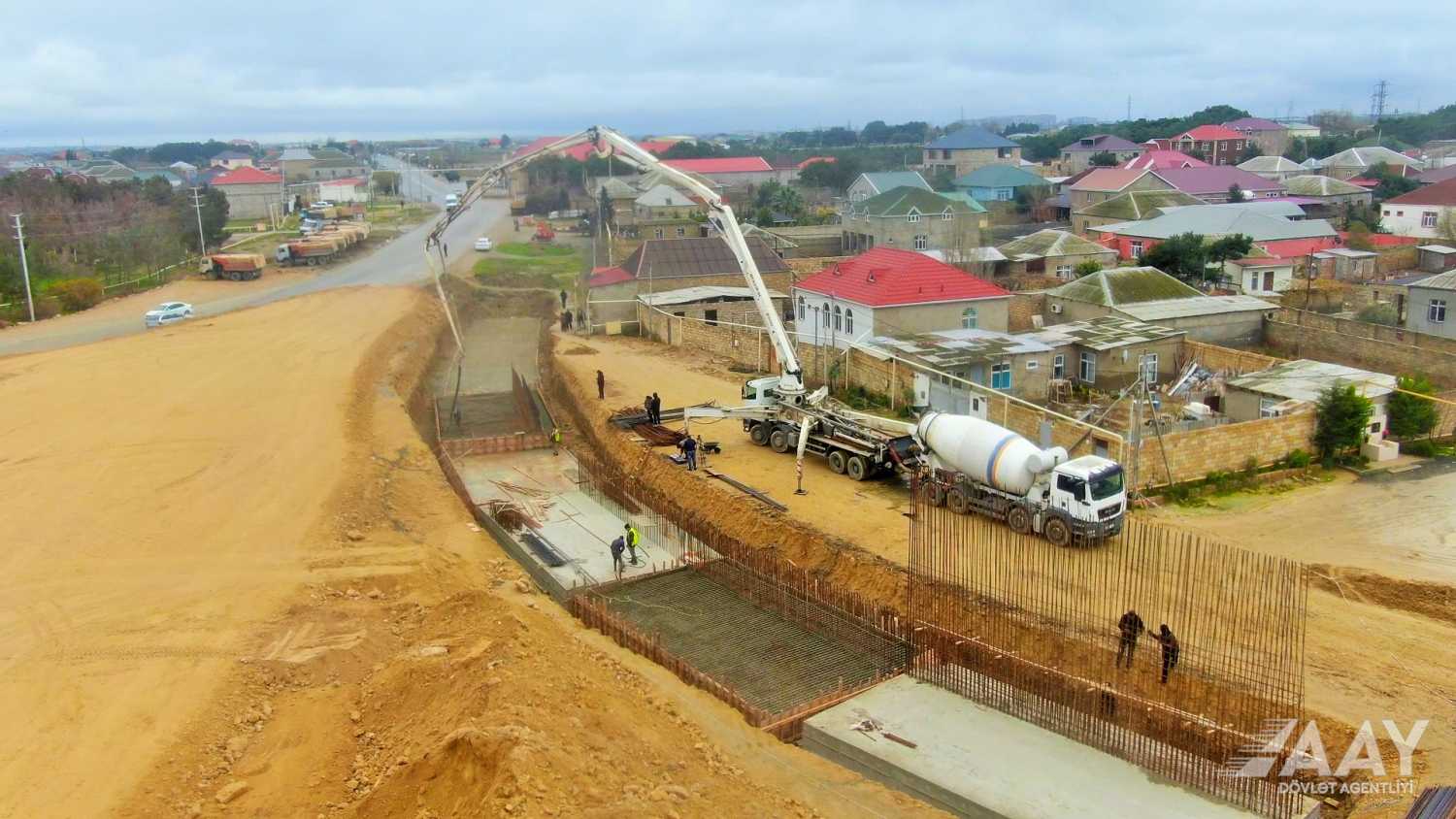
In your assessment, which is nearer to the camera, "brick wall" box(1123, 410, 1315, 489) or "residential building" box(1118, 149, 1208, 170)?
"brick wall" box(1123, 410, 1315, 489)

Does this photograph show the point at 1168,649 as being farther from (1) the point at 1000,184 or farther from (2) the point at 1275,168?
(2) the point at 1275,168

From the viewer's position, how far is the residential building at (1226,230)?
48.4 m

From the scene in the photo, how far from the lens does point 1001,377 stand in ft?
93.1

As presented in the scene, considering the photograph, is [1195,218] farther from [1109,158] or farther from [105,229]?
[105,229]

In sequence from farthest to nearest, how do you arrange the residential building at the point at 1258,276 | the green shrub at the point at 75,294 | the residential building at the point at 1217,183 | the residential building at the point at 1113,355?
1. the residential building at the point at 1217,183
2. the green shrub at the point at 75,294
3. the residential building at the point at 1258,276
4. the residential building at the point at 1113,355

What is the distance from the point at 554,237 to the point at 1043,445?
53151 mm

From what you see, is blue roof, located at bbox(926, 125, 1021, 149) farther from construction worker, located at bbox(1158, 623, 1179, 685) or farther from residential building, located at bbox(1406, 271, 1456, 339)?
construction worker, located at bbox(1158, 623, 1179, 685)

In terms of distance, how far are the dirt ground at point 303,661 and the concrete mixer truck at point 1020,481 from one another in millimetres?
6999

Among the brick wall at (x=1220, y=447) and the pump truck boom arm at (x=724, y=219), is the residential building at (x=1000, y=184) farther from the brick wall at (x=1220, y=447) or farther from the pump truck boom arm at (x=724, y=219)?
the brick wall at (x=1220, y=447)

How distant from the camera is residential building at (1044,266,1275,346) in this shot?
33.5 m

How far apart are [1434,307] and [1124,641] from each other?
972 inches

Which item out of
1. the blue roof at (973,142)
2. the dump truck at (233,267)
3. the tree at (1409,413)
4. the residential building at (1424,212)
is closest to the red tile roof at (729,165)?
the blue roof at (973,142)

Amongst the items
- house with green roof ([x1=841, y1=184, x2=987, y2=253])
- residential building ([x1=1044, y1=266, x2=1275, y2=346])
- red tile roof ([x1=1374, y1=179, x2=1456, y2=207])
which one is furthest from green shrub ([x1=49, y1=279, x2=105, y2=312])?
red tile roof ([x1=1374, y1=179, x2=1456, y2=207])

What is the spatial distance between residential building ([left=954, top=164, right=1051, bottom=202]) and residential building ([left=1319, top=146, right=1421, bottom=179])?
70.2 feet
